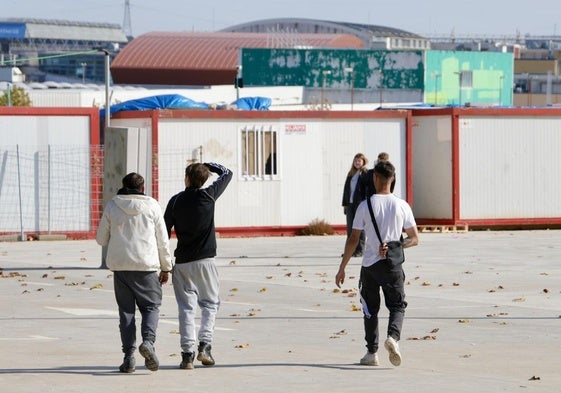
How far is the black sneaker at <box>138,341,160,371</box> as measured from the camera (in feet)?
35.4

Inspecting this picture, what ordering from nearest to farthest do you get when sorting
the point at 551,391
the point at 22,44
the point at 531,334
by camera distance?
the point at 551,391
the point at 531,334
the point at 22,44

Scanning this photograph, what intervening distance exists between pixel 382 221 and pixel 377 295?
2.03ft

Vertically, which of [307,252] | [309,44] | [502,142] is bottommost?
[307,252]

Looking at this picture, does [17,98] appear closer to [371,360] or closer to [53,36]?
[371,360]

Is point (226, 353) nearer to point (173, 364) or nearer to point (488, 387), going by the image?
point (173, 364)

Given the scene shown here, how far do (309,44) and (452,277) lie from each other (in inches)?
3417

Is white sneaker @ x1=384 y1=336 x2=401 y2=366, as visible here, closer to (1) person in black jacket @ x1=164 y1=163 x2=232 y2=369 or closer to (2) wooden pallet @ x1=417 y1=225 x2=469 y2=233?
(1) person in black jacket @ x1=164 y1=163 x2=232 y2=369

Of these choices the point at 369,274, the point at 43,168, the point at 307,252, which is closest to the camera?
the point at 369,274

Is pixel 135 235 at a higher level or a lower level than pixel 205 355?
higher

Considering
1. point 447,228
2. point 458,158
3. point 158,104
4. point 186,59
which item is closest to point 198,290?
point 447,228

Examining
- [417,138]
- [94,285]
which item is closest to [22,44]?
[417,138]

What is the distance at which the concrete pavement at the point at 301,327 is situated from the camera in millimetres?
10523

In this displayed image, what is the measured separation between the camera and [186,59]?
341 feet

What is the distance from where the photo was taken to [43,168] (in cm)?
2795
